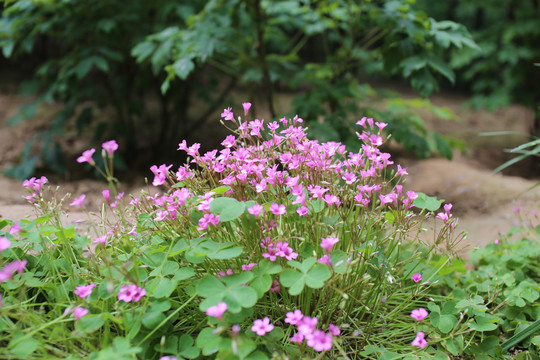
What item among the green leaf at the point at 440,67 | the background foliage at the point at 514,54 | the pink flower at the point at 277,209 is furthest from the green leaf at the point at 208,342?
the background foliage at the point at 514,54

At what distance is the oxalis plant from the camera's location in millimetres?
928

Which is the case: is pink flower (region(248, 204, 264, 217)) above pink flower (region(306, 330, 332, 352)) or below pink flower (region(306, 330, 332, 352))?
above

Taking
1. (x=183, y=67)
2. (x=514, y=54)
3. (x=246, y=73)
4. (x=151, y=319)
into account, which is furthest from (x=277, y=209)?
(x=514, y=54)

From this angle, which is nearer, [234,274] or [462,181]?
[234,274]

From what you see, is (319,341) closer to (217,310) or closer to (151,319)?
(217,310)

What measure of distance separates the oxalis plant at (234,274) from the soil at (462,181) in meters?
0.60

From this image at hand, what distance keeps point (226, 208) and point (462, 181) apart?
8.67 feet

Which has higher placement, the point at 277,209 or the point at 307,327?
the point at 277,209

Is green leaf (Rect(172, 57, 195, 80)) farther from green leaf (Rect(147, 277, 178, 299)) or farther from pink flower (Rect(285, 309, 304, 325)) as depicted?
pink flower (Rect(285, 309, 304, 325))

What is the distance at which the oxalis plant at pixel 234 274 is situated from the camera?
928mm

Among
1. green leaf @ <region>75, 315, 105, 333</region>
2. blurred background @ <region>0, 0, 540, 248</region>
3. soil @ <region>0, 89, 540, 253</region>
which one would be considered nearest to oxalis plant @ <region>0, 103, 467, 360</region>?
green leaf @ <region>75, 315, 105, 333</region>

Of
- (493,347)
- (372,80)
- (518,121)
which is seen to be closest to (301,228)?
(493,347)

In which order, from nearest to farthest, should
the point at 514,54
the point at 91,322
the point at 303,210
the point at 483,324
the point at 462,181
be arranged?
the point at 91,322, the point at 303,210, the point at 483,324, the point at 462,181, the point at 514,54

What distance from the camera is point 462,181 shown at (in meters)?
3.12
